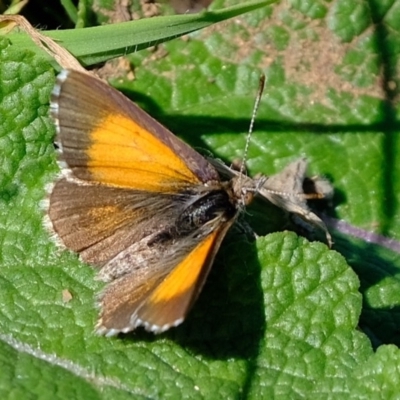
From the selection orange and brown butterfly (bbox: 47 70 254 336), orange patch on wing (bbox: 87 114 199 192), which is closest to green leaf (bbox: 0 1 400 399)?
orange and brown butterfly (bbox: 47 70 254 336)

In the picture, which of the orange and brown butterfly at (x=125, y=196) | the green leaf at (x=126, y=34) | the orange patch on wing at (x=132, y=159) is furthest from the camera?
the green leaf at (x=126, y=34)

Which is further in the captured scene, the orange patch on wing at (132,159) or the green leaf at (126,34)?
the green leaf at (126,34)

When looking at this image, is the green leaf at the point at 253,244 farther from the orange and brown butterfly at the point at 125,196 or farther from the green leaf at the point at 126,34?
the green leaf at the point at 126,34

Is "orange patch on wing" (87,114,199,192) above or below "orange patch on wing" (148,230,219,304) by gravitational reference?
above

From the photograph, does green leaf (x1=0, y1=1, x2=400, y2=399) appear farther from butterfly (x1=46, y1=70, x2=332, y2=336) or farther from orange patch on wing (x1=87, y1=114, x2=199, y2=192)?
orange patch on wing (x1=87, y1=114, x2=199, y2=192)

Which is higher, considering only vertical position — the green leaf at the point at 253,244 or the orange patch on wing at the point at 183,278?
the orange patch on wing at the point at 183,278

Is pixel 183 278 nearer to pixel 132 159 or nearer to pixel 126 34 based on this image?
pixel 132 159

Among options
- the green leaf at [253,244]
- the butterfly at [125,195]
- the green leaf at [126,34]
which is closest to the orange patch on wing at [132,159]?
the butterfly at [125,195]

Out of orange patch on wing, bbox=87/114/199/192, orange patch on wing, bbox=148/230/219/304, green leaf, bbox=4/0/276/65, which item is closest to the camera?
orange patch on wing, bbox=148/230/219/304
